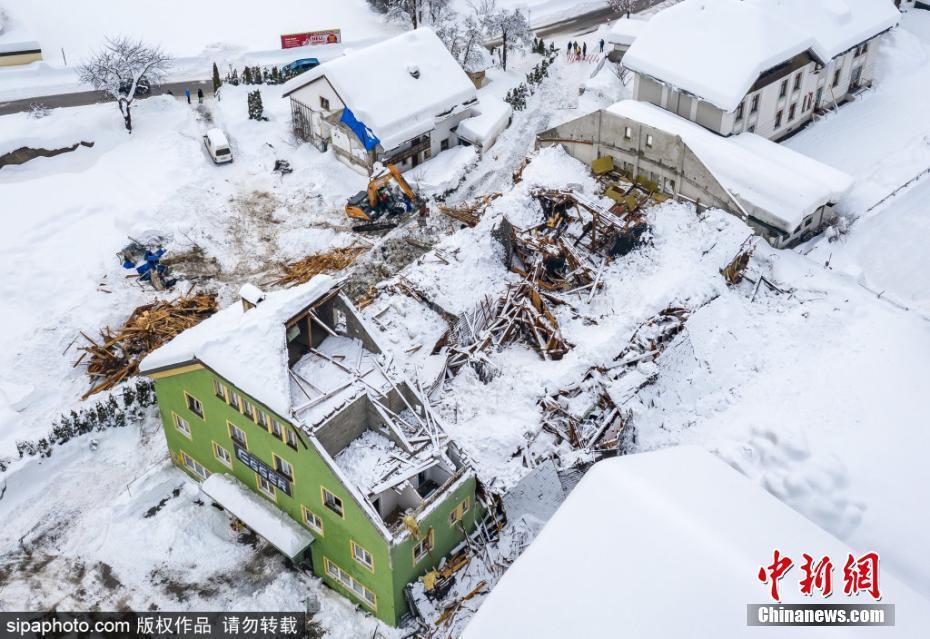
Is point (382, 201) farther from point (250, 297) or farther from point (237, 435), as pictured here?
point (237, 435)

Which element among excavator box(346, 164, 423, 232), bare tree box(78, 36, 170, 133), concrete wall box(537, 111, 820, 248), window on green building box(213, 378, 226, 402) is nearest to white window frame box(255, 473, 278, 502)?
window on green building box(213, 378, 226, 402)

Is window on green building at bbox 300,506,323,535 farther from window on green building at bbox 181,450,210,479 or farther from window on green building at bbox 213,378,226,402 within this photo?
window on green building at bbox 181,450,210,479

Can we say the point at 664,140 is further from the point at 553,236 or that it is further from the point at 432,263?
the point at 432,263

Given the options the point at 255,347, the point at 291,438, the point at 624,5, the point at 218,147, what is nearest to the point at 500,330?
the point at 255,347

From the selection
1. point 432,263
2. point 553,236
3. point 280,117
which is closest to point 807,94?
point 553,236

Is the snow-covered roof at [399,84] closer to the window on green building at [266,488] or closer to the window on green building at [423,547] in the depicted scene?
the window on green building at [266,488]

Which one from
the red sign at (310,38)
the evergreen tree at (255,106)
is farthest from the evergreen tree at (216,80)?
the red sign at (310,38)
